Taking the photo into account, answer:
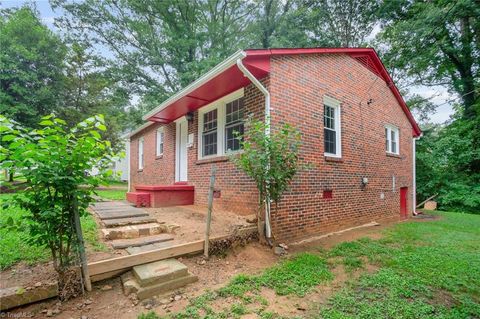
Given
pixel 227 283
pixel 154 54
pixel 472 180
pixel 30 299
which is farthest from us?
pixel 154 54

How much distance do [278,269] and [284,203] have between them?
1549 millimetres

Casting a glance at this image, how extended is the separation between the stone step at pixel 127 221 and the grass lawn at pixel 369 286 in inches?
93.5

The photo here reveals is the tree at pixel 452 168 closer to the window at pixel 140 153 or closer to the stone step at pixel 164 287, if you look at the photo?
the stone step at pixel 164 287

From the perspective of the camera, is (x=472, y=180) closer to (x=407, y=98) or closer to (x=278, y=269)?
(x=407, y=98)

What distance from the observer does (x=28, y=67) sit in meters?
15.2

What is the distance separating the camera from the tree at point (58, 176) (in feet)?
7.89

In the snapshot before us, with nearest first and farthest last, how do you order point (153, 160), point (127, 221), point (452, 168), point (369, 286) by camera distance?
point (369, 286), point (127, 221), point (153, 160), point (452, 168)

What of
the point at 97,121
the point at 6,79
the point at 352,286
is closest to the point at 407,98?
the point at 352,286

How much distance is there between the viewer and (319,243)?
16.7 ft

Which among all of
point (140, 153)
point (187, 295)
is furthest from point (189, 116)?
point (140, 153)

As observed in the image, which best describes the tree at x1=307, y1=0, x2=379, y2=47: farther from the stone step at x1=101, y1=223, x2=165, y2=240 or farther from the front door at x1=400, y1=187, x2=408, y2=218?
the stone step at x1=101, y1=223, x2=165, y2=240

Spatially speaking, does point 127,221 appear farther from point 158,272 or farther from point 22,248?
point 158,272

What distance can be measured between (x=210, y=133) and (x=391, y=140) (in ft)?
23.1

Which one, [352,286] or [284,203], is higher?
[284,203]
